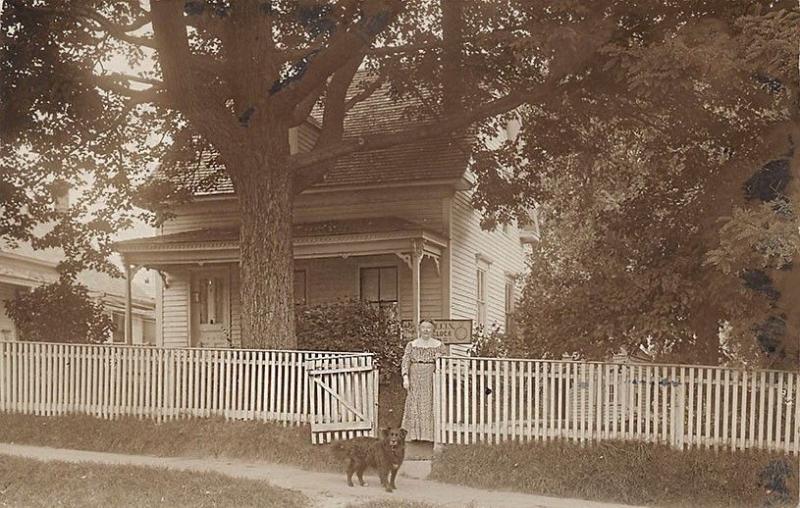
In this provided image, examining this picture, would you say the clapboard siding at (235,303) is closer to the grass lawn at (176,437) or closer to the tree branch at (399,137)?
the tree branch at (399,137)

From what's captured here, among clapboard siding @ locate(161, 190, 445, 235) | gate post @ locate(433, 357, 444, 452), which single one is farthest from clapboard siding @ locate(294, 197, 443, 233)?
gate post @ locate(433, 357, 444, 452)

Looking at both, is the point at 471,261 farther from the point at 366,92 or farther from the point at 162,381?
the point at 162,381

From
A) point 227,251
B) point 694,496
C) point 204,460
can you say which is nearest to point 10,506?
point 204,460

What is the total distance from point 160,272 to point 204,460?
6517 millimetres

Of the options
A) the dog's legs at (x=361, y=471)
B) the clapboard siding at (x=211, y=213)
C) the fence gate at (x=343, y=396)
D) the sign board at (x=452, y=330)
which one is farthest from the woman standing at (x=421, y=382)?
the clapboard siding at (x=211, y=213)

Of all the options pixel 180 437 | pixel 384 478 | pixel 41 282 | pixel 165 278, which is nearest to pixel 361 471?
pixel 384 478

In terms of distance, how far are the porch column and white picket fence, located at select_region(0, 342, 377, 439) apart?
386cm

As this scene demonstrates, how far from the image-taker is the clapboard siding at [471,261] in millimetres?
16125

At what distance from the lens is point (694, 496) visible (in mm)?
8266

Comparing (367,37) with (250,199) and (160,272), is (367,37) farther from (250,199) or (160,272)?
(160,272)

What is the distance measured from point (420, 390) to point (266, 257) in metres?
3.11

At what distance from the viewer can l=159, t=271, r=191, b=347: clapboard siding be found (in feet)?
49.6

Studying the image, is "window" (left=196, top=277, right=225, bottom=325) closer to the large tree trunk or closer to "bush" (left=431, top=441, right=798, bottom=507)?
the large tree trunk

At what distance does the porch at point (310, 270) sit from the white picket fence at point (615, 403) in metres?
4.93
